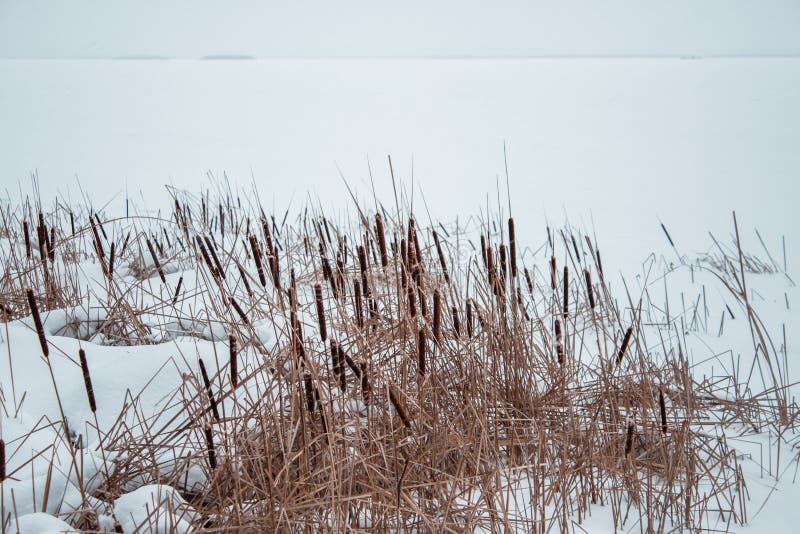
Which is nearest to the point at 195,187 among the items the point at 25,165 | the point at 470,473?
the point at 25,165

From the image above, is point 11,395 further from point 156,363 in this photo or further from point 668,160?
point 668,160

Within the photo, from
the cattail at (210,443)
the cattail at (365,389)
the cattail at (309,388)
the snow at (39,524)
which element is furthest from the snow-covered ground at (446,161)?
the cattail at (365,389)

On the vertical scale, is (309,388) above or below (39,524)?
above

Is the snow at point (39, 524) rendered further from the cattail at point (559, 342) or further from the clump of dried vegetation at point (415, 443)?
the cattail at point (559, 342)

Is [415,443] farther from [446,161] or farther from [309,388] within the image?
[446,161]

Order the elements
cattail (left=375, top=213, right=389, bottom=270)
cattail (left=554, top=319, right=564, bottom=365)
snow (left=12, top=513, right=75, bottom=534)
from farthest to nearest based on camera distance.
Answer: cattail (left=554, top=319, right=564, bottom=365) < cattail (left=375, top=213, right=389, bottom=270) < snow (left=12, top=513, right=75, bottom=534)

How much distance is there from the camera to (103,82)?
20453 mm

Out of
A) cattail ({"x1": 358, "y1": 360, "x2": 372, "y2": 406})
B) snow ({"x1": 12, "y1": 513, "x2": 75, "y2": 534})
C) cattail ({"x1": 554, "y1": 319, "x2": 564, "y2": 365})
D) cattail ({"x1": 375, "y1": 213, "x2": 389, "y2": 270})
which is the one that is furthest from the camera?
cattail ({"x1": 554, "y1": 319, "x2": 564, "y2": 365})

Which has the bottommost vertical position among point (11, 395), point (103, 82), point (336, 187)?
point (11, 395)

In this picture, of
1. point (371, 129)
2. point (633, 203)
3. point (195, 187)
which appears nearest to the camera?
point (633, 203)

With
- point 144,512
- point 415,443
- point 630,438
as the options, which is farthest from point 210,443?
point 630,438

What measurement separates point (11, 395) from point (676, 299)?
2841mm

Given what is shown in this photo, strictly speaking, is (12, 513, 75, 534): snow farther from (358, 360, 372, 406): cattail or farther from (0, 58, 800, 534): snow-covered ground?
(358, 360, 372, 406): cattail

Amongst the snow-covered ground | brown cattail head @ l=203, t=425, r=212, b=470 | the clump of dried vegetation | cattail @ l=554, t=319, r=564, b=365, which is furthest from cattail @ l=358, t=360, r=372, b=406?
cattail @ l=554, t=319, r=564, b=365
